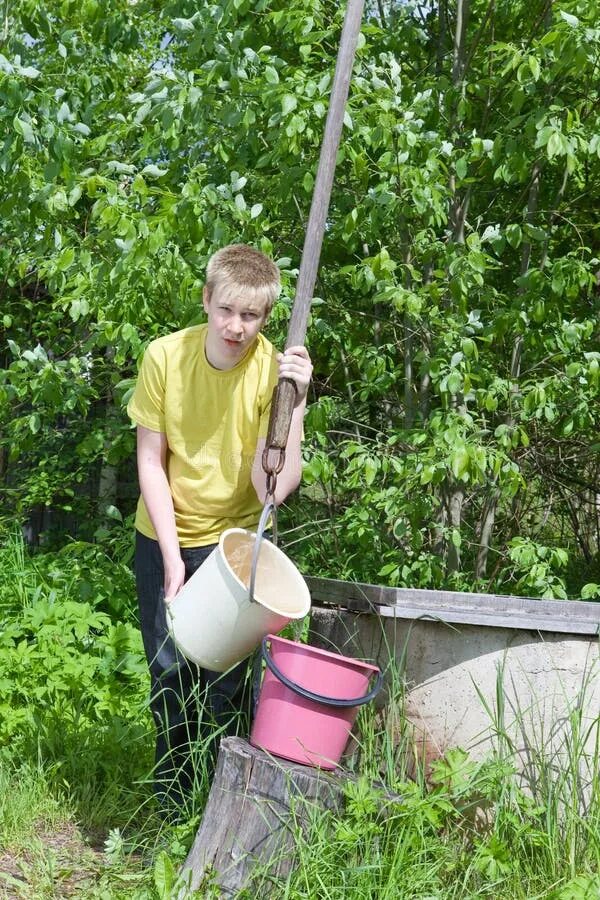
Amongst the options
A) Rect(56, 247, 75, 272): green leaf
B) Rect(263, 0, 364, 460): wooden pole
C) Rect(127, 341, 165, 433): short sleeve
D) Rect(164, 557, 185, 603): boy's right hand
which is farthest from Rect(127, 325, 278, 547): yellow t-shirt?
Rect(56, 247, 75, 272): green leaf

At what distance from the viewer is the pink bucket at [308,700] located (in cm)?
229

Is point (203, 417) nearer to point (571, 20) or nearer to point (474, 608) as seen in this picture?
point (474, 608)

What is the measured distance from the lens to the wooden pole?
231 centimetres

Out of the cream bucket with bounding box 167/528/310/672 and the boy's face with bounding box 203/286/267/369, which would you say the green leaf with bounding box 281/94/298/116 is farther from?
the cream bucket with bounding box 167/528/310/672

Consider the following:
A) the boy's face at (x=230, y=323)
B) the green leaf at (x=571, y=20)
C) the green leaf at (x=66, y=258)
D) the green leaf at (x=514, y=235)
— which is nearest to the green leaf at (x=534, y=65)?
the green leaf at (x=571, y=20)

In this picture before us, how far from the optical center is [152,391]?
8.65 feet

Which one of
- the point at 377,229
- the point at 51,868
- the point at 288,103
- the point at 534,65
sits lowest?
the point at 51,868

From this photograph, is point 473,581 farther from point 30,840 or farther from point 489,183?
point 30,840

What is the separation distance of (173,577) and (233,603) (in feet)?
0.93

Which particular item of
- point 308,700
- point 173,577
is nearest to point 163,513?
point 173,577

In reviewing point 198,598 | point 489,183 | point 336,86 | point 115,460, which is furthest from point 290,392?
point 489,183

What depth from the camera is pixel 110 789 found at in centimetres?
313

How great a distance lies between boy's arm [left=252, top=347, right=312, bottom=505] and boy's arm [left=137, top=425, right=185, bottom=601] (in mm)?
238

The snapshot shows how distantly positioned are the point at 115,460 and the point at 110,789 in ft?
5.40
